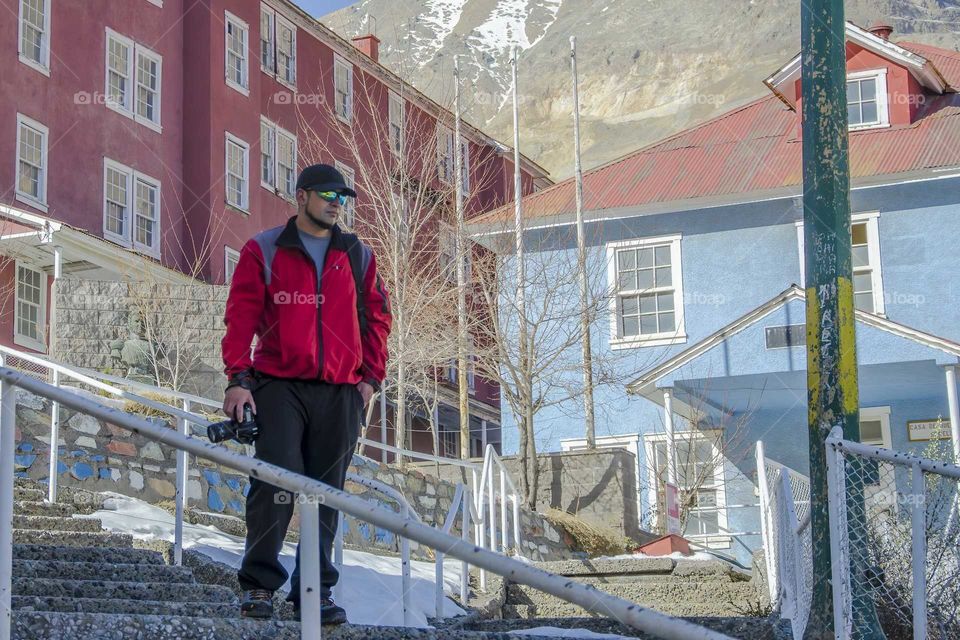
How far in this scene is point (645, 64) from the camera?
130875mm

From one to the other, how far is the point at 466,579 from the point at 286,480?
6.62 meters

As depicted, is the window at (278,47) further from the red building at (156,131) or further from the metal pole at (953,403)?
the metal pole at (953,403)

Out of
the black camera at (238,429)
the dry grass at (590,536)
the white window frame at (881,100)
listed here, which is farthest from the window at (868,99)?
the black camera at (238,429)

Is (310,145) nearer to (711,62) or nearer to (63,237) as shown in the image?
(63,237)

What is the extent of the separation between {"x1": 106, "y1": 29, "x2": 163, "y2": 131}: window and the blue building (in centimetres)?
759

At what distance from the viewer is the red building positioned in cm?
2323

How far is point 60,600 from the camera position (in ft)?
17.1

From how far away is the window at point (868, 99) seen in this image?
73.6ft

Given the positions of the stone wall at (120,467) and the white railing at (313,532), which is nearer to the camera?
the white railing at (313,532)

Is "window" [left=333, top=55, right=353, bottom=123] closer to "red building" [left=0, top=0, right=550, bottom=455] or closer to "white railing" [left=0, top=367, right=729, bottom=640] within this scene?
"red building" [left=0, top=0, right=550, bottom=455]

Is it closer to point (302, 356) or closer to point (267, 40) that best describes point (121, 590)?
point (302, 356)

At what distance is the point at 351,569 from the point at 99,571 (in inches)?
139

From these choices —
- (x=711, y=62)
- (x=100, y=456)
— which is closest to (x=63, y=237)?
(x=100, y=456)

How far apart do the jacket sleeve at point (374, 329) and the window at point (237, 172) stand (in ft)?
74.6
